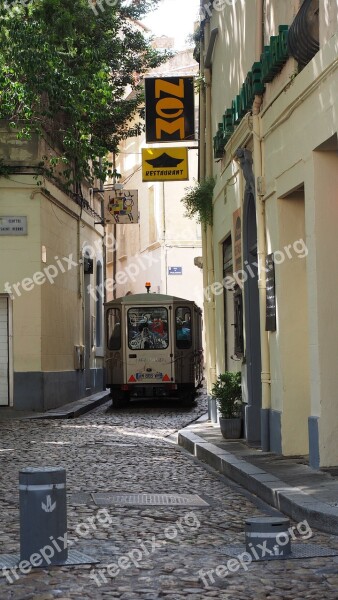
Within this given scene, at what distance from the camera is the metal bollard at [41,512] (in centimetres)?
618

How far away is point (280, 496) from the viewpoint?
8.90 meters

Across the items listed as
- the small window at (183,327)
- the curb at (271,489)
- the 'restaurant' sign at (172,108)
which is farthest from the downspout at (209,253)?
the small window at (183,327)

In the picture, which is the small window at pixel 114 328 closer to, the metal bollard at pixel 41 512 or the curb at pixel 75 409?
the curb at pixel 75 409

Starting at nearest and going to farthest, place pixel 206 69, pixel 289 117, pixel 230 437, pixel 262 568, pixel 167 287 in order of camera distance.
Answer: pixel 262 568
pixel 289 117
pixel 230 437
pixel 206 69
pixel 167 287

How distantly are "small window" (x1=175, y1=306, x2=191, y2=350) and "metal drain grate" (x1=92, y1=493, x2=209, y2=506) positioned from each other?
15.1 m

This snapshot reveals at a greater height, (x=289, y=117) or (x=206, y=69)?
(x=206, y=69)

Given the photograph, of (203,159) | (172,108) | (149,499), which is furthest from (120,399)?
(149,499)

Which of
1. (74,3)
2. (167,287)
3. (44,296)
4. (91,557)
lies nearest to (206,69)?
(74,3)

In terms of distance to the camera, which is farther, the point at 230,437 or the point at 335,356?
the point at 230,437

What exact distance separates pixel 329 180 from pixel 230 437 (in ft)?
16.6

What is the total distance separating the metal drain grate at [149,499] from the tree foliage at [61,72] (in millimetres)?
12057

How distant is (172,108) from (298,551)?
12.2 m

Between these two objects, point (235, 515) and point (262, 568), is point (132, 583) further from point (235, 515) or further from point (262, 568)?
point (235, 515)

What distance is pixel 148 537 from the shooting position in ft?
25.0
